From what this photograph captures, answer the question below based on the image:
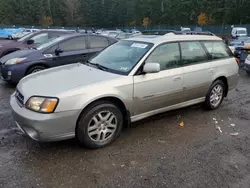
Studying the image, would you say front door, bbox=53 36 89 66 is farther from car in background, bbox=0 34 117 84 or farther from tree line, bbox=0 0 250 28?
tree line, bbox=0 0 250 28

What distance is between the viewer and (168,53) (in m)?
4.28

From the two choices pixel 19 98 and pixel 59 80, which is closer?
pixel 19 98

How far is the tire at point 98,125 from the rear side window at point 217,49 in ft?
8.13

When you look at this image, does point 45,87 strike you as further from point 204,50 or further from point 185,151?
point 204,50

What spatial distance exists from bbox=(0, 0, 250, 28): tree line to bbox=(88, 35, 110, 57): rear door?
159 feet

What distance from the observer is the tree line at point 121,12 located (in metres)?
53.2

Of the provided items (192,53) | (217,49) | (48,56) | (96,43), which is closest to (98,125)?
(192,53)

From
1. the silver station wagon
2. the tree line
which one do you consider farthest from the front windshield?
the tree line

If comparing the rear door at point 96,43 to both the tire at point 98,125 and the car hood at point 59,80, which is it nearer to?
the car hood at point 59,80

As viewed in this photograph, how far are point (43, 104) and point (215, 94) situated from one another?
3.60 m

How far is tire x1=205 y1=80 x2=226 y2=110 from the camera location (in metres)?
5.03

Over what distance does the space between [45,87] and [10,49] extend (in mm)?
6611

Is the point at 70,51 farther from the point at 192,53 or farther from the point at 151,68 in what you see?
the point at 151,68

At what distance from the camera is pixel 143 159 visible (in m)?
3.35
